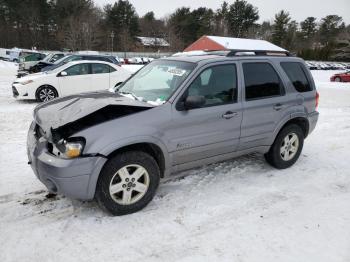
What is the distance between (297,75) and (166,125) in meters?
2.73

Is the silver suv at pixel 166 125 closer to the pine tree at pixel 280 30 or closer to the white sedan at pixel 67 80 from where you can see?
the white sedan at pixel 67 80

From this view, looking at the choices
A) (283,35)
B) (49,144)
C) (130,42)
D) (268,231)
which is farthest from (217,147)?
(283,35)

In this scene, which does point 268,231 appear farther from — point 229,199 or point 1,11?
point 1,11

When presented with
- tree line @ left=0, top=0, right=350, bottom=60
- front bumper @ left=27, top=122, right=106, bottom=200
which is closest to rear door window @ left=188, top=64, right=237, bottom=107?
front bumper @ left=27, top=122, right=106, bottom=200

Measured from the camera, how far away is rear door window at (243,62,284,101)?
14.7 feet

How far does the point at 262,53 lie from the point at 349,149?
3064mm

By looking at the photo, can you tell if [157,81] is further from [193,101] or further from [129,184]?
[129,184]

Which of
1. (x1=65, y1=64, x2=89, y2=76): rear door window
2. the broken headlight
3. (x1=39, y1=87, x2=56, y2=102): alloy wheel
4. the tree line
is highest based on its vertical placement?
the tree line

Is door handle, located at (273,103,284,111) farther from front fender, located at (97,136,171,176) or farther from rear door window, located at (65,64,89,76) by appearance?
rear door window, located at (65,64,89,76)

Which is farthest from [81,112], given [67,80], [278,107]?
[67,80]

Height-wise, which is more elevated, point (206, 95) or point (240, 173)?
point (206, 95)

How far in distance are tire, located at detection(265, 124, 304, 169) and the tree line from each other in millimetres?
56895

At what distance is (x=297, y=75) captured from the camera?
203 inches

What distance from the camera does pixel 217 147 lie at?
425cm
